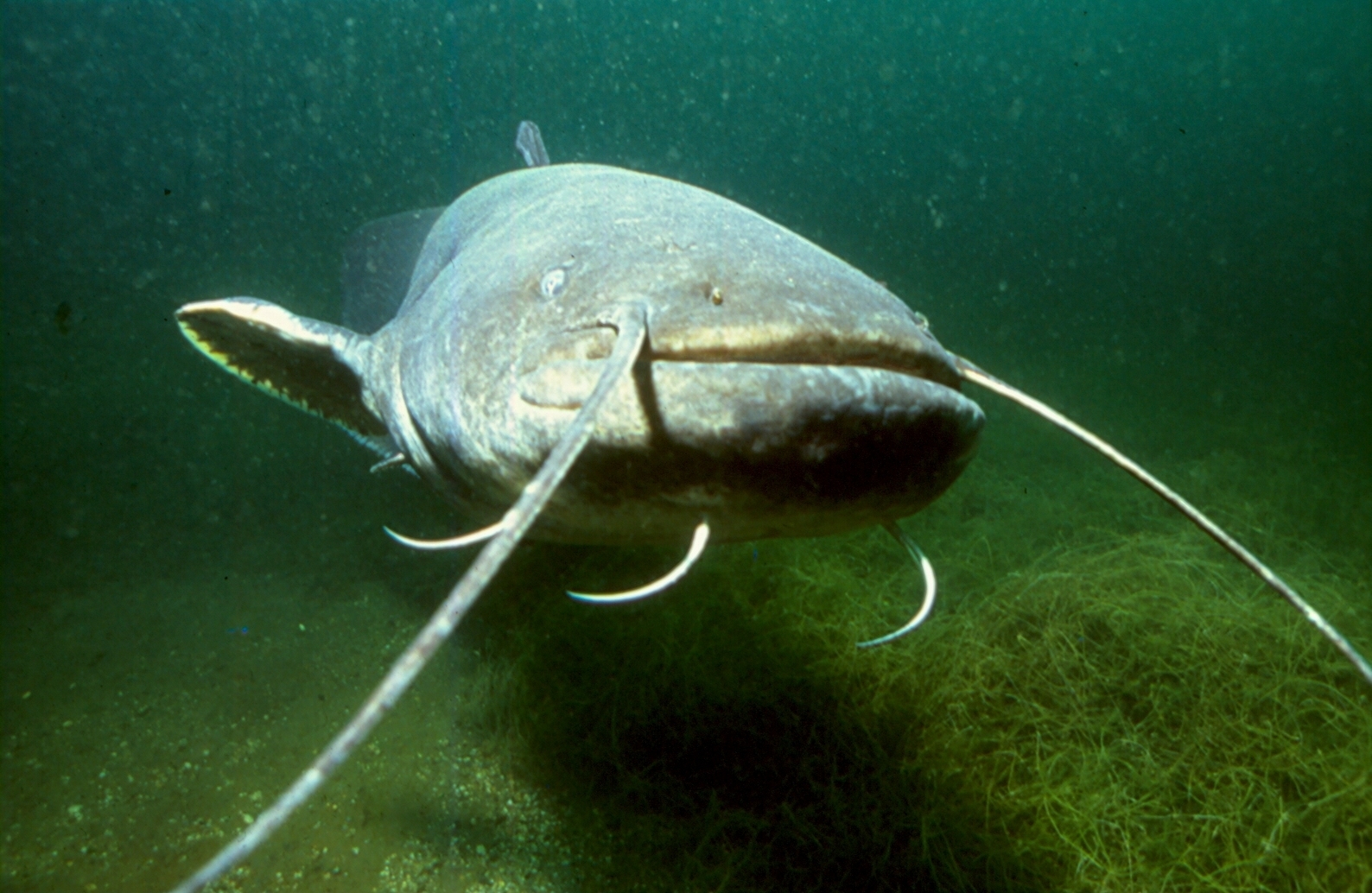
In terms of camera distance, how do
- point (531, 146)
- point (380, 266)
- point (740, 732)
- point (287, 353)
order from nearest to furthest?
point (287, 353), point (740, 732), point (531, 146), point (380, 266)

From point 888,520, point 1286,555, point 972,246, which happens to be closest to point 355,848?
point 888,520

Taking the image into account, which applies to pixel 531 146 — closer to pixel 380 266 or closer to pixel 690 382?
pixel 380 266

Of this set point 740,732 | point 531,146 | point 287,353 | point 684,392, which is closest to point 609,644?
point 740,732

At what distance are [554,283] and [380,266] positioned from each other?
12.0 ft

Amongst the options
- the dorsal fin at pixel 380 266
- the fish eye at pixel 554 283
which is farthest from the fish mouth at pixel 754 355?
the dorsal fin at pixel 380 266

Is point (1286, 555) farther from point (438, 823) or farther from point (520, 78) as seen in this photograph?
point (520, 78)

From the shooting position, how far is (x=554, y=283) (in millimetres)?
1408

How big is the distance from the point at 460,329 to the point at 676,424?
0.84m

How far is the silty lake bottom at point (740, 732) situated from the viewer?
2.42m

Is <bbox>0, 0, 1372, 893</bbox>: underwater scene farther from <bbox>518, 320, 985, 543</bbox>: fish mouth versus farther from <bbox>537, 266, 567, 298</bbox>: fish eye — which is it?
<bbox>537, 266, 567, 298</bbox>: fish eye

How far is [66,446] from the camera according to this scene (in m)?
Result: 8.84

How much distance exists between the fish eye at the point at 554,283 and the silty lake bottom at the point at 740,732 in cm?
210

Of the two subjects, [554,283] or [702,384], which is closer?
[702,384]

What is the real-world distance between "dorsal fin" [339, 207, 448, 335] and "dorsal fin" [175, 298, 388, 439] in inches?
39.6
